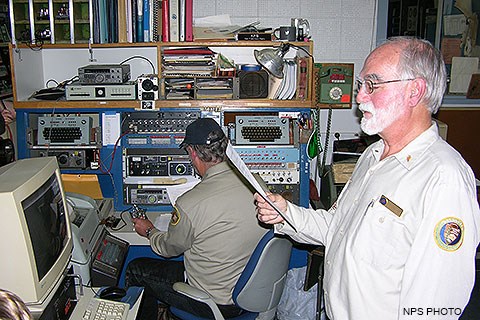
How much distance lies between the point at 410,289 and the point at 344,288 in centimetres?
26

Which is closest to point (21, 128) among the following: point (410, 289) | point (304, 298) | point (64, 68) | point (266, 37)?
point (64, 68)

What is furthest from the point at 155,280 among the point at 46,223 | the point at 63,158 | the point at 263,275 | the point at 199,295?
the point at 46,223

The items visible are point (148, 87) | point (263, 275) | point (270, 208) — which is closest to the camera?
point (270, 208)

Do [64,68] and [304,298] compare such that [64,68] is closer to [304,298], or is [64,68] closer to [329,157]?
[329,157]

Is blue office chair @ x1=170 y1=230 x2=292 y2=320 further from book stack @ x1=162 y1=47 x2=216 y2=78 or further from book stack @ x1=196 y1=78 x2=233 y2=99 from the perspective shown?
book stack @ x1=162 y1=47 x2=216 y2=78

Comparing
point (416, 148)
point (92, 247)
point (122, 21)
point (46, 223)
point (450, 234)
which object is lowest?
point (92, 247)

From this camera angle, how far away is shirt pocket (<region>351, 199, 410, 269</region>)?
5.07 feet

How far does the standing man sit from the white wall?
1.96 meters

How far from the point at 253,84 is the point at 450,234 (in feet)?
6.44

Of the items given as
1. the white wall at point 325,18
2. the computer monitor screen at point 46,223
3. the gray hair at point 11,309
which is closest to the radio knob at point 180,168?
the white wall at point 325,18

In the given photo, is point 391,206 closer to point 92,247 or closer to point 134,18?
point 92,247

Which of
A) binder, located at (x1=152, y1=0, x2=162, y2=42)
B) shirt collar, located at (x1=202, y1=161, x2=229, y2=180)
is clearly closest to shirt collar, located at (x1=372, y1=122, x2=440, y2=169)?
shirt collar, located at (x1=202, y1=161, x2=229, y2=180)

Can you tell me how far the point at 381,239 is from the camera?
1.58 meters

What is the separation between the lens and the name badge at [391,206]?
5.11 ft
